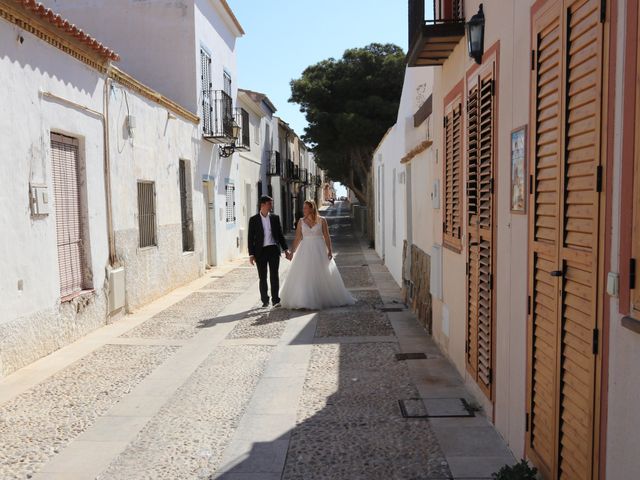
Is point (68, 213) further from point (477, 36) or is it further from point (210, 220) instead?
point (210, 220)

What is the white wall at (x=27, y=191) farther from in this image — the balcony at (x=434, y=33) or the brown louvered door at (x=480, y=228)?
the brown louvered door at (x=480, y=228)

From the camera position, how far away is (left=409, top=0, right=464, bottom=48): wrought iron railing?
18.7ft

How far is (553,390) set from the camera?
3186 mm

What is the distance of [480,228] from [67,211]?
5.40 meters

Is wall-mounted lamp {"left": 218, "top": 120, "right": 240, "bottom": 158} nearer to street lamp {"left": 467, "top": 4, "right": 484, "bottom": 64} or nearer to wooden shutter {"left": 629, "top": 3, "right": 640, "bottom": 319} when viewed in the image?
street lamp {"left": 467, "top": 4, "right": 484, "bottom": 64}

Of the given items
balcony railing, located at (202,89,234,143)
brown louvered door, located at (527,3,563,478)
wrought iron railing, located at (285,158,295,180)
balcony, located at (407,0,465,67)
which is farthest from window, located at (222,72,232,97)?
brown louvered door, located at (527,3,563,478)

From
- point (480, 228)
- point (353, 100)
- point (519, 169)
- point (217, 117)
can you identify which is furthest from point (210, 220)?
point (353, 100)

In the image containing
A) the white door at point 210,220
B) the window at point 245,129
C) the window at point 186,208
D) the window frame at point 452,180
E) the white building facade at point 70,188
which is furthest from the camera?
the window at point 245,129

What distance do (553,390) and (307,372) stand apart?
3243mm

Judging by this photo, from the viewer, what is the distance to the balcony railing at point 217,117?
15.4 metres

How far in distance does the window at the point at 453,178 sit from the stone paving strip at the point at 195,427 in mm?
2363

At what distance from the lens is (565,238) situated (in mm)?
3035

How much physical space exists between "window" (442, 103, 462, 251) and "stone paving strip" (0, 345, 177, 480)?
3376mm

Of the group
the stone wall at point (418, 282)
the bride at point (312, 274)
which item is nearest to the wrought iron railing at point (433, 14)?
the stone wall at point (418, 282)
